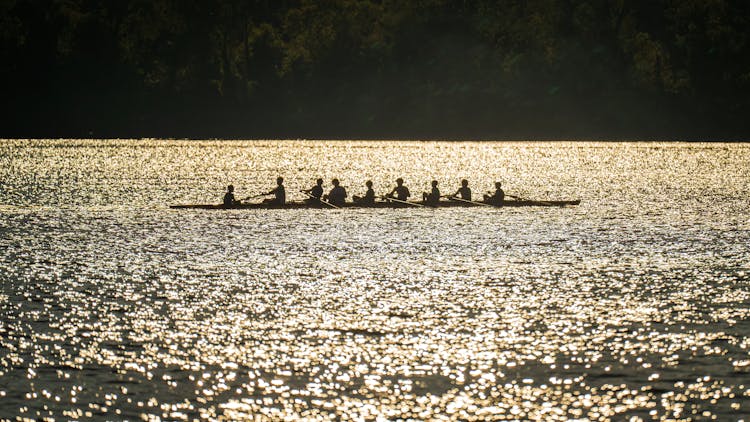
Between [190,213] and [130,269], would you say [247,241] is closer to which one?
[130,269]

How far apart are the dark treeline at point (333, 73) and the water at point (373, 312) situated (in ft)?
250

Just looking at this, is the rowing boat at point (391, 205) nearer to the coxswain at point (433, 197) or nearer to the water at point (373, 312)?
the coxswain at point (433, 197)

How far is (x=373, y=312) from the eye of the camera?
33.6 m

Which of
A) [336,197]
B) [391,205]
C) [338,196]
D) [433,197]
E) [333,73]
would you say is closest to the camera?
[336,197]

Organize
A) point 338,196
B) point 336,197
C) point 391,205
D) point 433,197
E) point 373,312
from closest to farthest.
Result: 1. point 373,312
2. point 336,197
3. point 338,196
4. point 391,205
5. point 433,197

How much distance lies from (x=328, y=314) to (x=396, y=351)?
217 inches

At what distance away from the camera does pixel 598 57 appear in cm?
14750

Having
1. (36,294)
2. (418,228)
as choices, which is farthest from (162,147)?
(36,294)

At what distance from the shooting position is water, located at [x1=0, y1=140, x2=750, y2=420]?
78.0 feet

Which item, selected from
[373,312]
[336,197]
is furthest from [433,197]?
[373,312]

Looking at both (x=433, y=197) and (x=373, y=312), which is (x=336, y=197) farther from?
(x=373, y=312)

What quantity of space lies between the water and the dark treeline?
76.2 m

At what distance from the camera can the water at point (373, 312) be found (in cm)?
2378

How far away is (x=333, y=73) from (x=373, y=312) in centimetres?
12620
